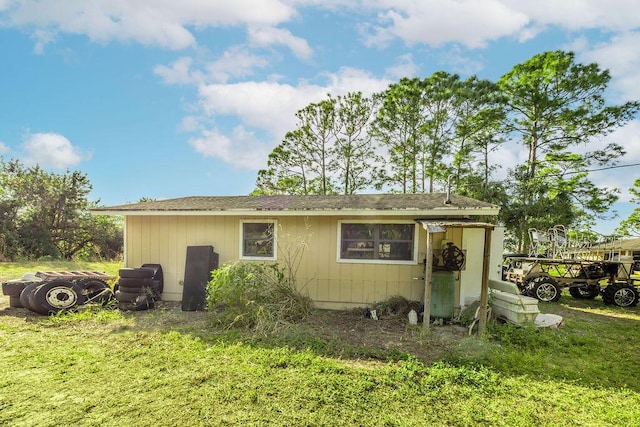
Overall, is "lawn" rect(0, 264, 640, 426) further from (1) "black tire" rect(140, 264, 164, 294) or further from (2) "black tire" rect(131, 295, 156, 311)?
(1) "black tire" rect(140, 264, 164, 294)

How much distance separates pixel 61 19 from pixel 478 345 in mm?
10280

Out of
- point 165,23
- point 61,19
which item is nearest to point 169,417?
point 165,23

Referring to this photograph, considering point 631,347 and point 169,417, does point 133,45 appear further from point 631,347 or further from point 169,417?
point 631,347

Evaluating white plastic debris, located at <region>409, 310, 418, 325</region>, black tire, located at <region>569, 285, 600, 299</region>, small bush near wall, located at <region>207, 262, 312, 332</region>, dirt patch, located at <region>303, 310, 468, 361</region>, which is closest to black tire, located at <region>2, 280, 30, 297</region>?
small bush near wall, located at <region>207, 262, 312, 332</region>

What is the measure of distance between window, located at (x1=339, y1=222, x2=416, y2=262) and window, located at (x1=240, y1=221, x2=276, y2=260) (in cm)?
158

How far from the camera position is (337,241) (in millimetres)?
6570

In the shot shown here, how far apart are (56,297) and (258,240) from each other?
384 cm

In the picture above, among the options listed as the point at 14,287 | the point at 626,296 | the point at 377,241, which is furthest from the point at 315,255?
the point at 626,296

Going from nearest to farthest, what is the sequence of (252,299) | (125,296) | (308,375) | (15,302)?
(308,375) < (252,299) < (15,302) < (125,296)

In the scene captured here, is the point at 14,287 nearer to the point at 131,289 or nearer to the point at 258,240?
the point at 131,289

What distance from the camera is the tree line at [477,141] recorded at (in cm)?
1422

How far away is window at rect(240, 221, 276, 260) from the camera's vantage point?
22.7 ft

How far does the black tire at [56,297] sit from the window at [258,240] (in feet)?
10.4

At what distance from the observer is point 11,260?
14.3 meters
